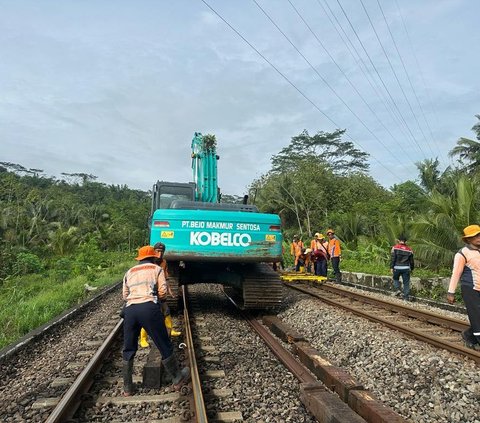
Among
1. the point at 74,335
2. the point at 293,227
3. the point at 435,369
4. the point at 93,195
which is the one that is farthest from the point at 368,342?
the point at 93,195

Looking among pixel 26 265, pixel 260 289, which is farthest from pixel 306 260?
pixel 26 265

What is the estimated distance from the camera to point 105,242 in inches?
1601

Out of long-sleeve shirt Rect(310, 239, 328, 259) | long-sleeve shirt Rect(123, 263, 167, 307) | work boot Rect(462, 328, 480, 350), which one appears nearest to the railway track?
long-sleeve shirt Rect(123, 263, 167, 307)

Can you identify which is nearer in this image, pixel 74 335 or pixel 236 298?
pixel 74 335

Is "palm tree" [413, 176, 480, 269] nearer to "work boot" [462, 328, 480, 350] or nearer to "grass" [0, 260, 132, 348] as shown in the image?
"work boot" [462, 328, 480, 350]

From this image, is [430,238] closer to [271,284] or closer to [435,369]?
[271,284]

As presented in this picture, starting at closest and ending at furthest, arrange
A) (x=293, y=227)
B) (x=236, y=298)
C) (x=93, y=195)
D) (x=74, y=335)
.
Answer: (x=74, y=335), (x=236, y=298), (x=293, y=227), (x=93, y=195)

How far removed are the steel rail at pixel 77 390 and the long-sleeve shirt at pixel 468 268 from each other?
15.0 feet

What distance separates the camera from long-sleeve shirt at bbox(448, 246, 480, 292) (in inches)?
218

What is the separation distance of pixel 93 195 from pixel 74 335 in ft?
271

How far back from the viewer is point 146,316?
4.77 meters

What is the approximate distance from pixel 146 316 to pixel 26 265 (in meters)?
19.8

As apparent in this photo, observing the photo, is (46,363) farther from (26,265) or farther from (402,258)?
(26,265)

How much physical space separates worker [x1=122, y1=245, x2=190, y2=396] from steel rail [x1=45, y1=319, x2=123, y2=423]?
51 cm
